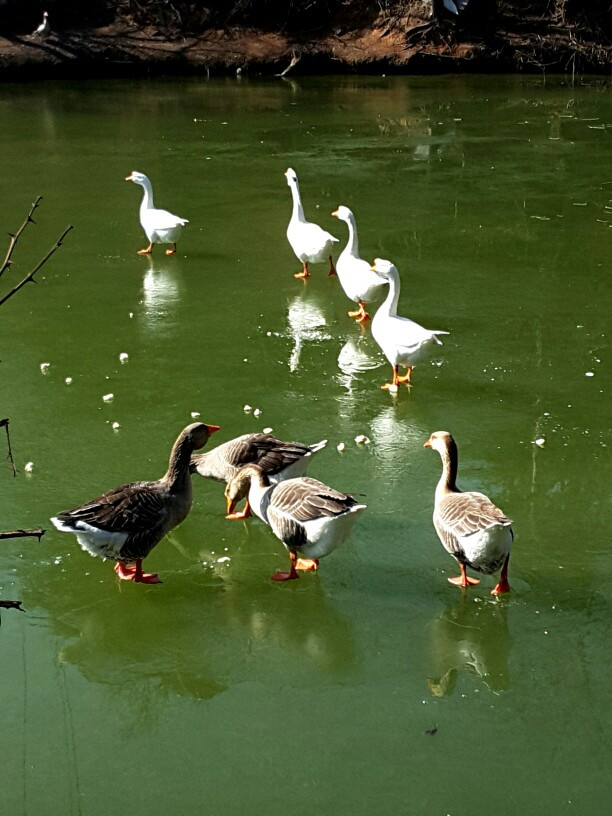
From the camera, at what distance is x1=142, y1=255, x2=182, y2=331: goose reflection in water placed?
31.3 feet

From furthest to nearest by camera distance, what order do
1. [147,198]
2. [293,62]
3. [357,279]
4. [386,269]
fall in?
[293,62] → [147,198] → [357,279] → [386,269]

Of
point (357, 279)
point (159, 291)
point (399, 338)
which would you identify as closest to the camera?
point (399, 338)

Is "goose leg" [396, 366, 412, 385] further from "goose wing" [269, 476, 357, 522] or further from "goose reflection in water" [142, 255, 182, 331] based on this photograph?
"goose wing" [269, 476, 357, 522]

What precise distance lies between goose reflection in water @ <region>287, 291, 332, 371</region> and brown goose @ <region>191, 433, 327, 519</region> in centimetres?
210

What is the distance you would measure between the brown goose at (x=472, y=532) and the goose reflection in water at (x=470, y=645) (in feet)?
0.61

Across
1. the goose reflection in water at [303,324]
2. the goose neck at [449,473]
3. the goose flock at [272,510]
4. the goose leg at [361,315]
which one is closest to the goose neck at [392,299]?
the goose reflection in water at [303,324]

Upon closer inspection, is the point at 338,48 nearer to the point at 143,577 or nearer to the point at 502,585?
the point at 143,577

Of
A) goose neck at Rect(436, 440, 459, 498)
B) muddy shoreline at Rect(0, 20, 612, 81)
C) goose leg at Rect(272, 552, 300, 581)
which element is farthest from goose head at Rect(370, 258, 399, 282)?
muddy shoreline at Rect(0, 20, 612, 81)

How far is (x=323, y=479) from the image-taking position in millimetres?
6750

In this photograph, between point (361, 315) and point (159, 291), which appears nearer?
point (361, 315)

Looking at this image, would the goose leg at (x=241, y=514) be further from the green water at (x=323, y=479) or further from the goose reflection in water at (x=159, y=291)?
the goose reflection in water at (x=159, y=291)

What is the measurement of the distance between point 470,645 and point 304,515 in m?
1.05

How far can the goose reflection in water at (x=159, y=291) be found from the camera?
955cm

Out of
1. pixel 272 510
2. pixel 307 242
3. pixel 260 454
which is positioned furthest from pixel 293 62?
pixel 272 510
